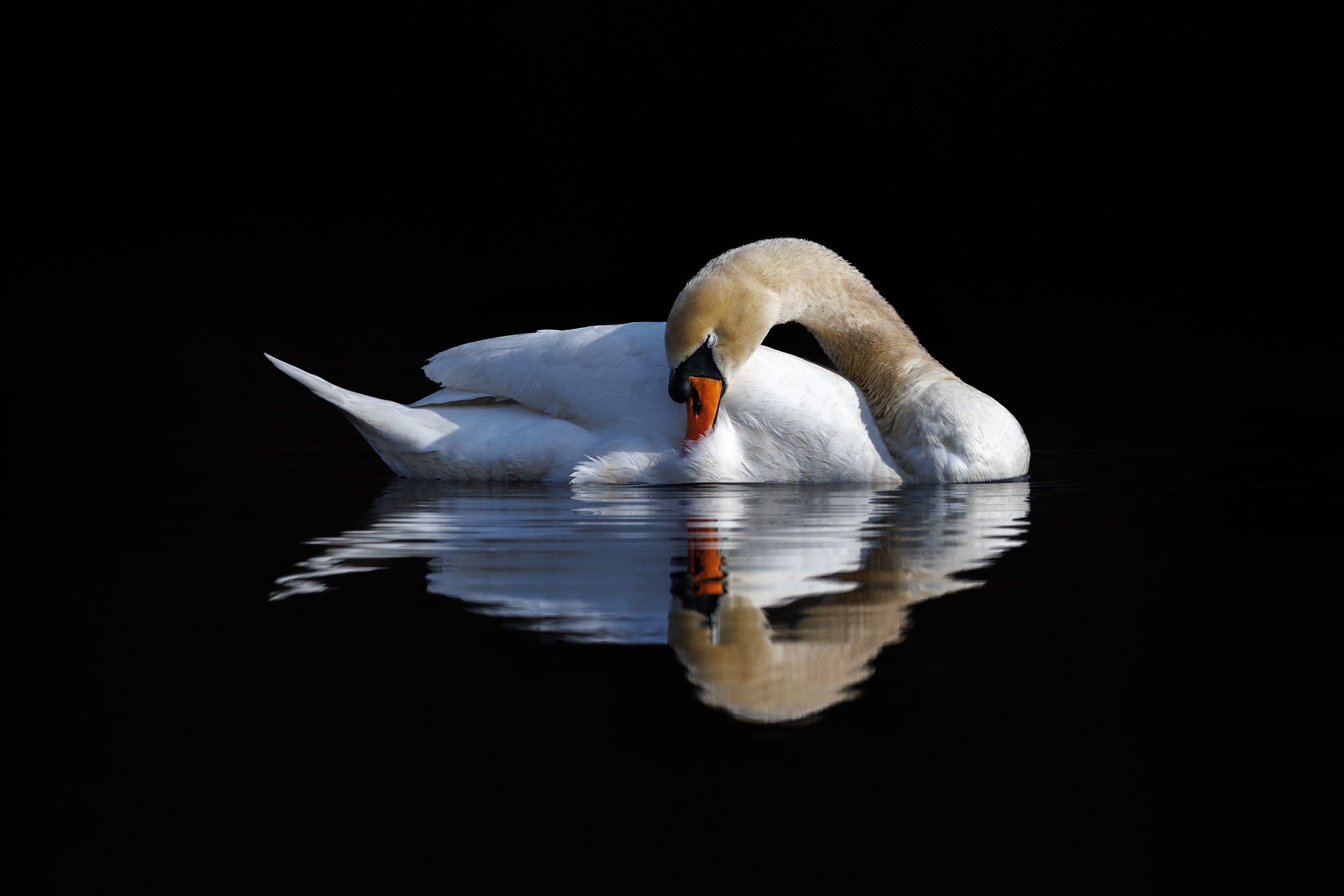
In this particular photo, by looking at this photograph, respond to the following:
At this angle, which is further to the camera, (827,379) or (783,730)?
(827,379)

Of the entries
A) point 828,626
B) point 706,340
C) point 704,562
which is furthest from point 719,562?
point 706,340

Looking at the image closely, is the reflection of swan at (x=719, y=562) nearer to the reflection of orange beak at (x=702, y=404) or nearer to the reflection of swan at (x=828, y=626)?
the reflection of swan at (x=828, y=626)

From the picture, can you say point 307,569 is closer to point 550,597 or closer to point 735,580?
point 550,597

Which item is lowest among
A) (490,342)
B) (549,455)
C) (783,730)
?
(783,730)

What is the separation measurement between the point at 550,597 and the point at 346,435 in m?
4.80

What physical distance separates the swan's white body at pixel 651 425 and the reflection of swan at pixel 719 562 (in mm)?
129

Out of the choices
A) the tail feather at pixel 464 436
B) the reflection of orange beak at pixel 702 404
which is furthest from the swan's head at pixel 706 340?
the tail feather at pixel 464 436

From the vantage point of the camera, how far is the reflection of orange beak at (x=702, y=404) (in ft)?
21.9

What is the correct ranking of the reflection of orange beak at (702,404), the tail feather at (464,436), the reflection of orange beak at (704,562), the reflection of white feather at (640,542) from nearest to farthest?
the reflection of white feather at (640,542) < the reflection of orange beak at (704,562) < the reflection of orange beak at (702,404) < the tail feather at (464,436)

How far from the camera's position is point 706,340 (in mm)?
6711

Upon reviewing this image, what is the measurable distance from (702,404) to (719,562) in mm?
1731

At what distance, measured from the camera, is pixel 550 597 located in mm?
4520

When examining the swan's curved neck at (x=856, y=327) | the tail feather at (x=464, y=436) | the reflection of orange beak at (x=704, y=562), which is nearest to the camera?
the reflection of orange beak at (x=704, y=562)

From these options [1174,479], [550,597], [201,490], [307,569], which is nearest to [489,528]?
[307,569]
